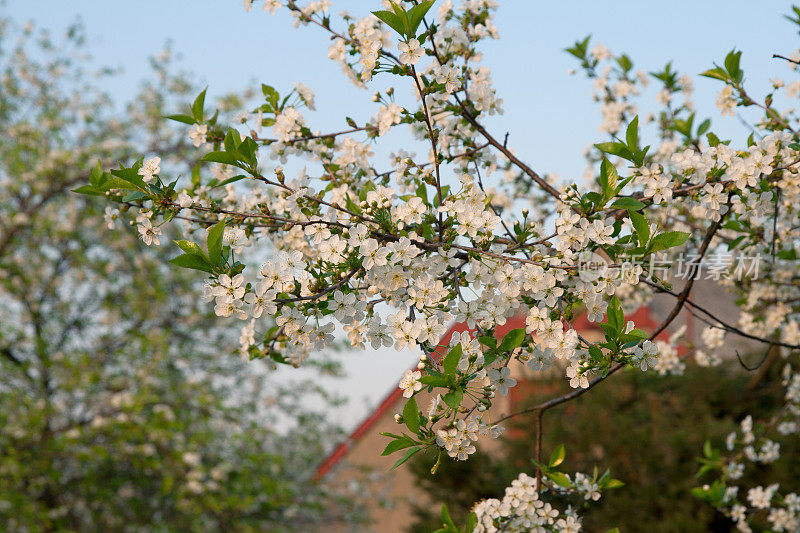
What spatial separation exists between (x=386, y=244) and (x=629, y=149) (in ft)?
2.79

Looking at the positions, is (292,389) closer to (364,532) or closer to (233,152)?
(364,532)

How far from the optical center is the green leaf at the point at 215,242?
1.83 meters

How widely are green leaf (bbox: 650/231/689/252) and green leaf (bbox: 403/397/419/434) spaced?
820 mm

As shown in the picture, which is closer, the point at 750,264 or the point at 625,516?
the point at 750,264

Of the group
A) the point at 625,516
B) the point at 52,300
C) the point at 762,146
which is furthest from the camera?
the point at 52,300

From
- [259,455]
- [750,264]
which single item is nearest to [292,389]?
[259,455]

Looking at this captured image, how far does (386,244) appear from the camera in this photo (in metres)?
1.93

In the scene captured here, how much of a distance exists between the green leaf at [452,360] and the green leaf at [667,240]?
665 mm

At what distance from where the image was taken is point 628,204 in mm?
1947

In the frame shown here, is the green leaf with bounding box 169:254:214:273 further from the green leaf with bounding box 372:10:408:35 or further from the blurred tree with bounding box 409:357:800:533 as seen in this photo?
the blurred tree with bounding box 409:357:800:533

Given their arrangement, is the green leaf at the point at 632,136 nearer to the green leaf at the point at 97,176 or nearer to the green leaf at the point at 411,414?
the green leaf at the point at 411,414

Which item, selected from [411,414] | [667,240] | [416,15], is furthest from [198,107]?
[667,240]

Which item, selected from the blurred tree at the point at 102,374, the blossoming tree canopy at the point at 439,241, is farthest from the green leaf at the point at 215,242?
the blurred tree at the point at 102,374

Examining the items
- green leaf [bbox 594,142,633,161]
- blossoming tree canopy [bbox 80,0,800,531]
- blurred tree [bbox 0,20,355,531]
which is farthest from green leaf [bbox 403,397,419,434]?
blurred tree [bbox 0,20,355,531]
